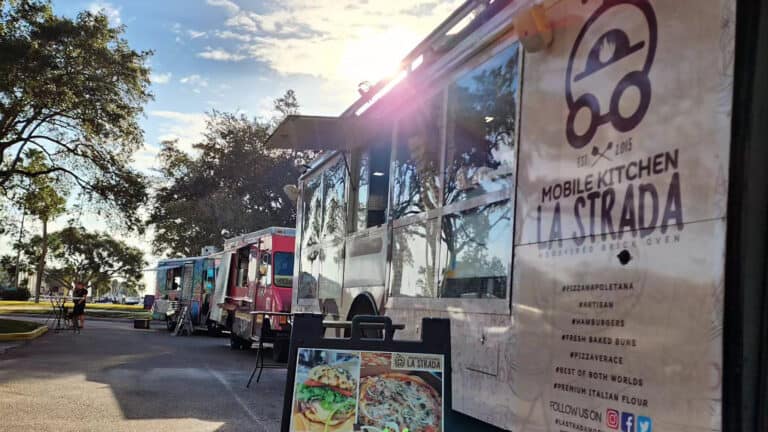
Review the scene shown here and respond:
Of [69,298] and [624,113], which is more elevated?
[624,113]

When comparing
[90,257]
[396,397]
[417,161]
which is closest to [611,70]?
[396,397]

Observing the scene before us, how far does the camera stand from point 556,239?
11.6 ft

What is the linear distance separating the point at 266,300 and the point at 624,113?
1308 centimetres

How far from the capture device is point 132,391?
9.52 meters

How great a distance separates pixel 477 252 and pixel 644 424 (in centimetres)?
199

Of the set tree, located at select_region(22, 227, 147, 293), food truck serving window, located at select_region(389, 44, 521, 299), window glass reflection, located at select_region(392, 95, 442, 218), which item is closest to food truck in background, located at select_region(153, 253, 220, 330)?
window glass reflection, located at select_region(392, 95, 442, 218)

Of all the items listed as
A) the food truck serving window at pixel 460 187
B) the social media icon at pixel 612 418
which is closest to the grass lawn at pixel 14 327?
the food truck serving window at pixel 460 187

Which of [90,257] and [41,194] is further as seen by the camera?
[90,257]

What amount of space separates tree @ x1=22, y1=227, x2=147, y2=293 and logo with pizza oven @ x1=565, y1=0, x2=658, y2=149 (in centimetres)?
7675

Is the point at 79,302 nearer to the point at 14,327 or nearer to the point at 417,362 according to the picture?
the point at 14,327

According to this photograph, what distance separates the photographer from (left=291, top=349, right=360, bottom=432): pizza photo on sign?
3322 millimetres

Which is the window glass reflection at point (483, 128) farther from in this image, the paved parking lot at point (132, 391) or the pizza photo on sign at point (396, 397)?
the paved parking lot at point (132, 391)

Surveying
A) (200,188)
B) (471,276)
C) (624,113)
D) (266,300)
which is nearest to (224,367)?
(266,300)

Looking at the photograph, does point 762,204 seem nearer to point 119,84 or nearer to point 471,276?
point 471,276
